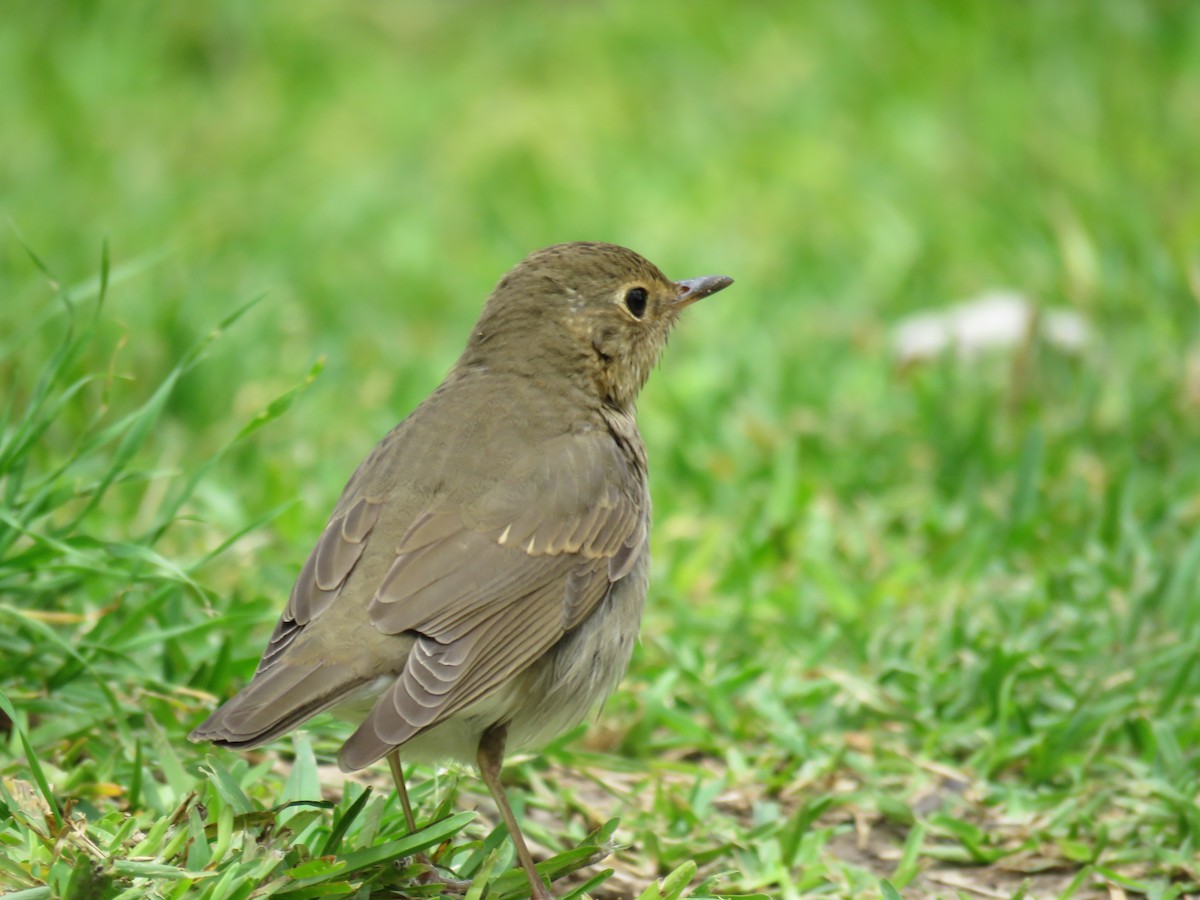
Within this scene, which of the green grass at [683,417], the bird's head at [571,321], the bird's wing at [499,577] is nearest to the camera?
the bird's wing at [499,577]

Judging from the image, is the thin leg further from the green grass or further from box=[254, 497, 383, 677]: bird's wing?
box=[254, 497, 383, 677]: bird's wing

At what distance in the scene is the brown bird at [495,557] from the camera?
3600 mm

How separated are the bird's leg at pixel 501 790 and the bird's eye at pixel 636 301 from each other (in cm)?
144

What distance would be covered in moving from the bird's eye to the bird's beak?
0.42ft

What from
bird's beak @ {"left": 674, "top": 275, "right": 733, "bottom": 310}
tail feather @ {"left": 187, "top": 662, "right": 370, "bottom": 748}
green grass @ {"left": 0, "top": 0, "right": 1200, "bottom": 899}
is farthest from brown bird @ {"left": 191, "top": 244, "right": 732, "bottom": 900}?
green grass @ {"left": 0, "top": 0, "right": 1200, "bottom": 899}

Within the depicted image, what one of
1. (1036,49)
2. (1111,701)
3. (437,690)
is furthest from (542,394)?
(1036,49)

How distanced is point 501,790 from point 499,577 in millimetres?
507

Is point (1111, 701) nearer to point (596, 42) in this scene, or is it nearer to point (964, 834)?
point (964, 834)

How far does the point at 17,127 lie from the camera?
9023 mm

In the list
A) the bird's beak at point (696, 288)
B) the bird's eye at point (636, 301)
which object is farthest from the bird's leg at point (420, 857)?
the bird's beak at point (696, 288)

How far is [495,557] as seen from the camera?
3982 mm

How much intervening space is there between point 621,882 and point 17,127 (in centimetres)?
658

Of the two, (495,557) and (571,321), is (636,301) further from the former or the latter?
(495,557)

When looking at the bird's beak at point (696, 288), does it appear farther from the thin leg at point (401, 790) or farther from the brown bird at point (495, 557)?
the thin leg at point (401, 790)
